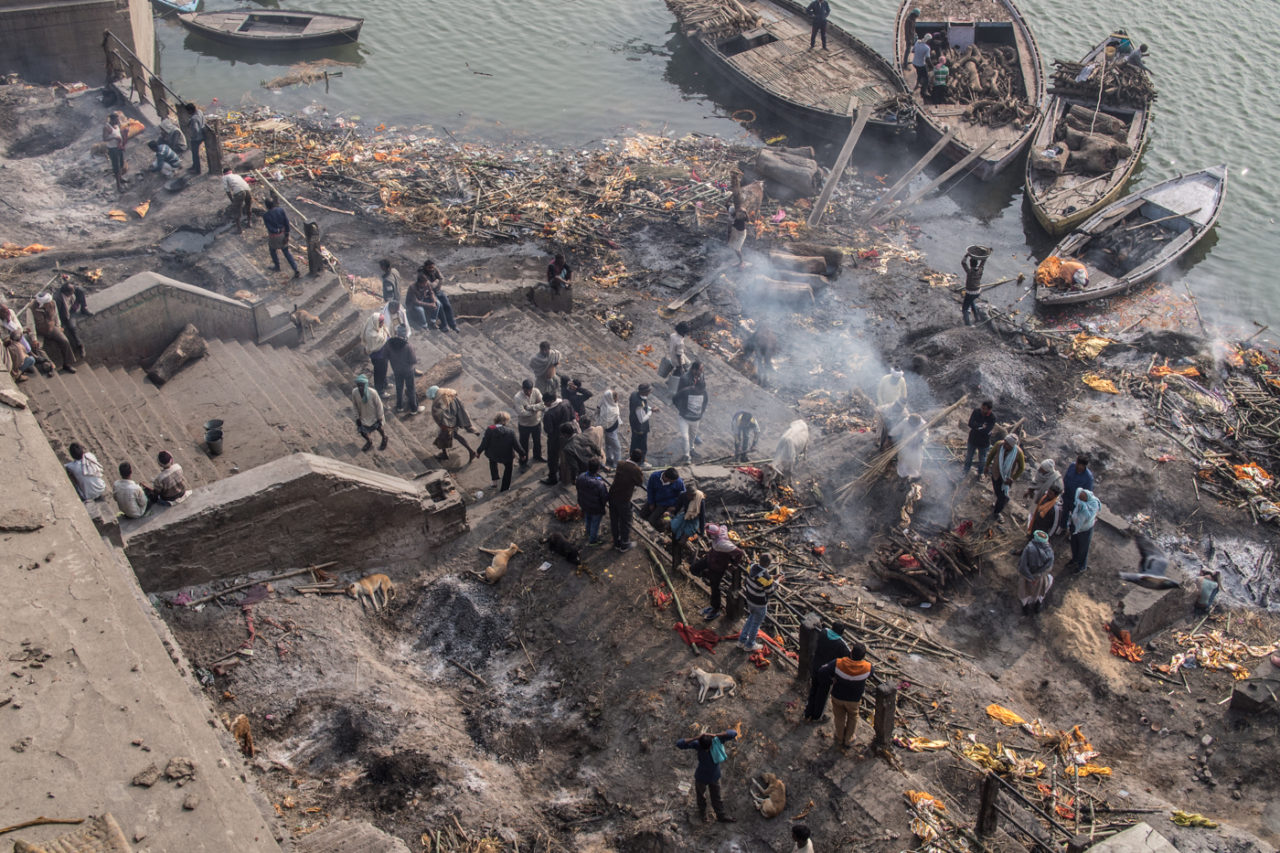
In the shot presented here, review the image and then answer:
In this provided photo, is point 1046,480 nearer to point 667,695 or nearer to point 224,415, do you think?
point 667,695

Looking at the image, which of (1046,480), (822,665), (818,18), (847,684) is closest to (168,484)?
(822,665)

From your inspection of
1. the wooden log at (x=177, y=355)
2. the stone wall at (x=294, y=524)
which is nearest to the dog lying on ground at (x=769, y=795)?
the stone wall at (x=294, y=524)

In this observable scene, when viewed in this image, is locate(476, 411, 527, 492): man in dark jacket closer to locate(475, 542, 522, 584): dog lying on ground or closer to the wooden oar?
locate(475, 542, 522, 584): dog lying on ground

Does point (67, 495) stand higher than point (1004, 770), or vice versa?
point (67, 495)

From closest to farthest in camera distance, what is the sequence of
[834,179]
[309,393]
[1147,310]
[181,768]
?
[181,768] → [309,393] → [1147,310] → [834,179]

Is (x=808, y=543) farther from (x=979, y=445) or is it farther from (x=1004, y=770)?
(x=1004, y=770)

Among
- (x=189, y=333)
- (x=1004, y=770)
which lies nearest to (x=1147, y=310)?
(x=1004, y=770)
